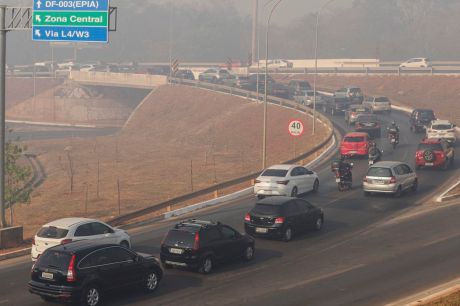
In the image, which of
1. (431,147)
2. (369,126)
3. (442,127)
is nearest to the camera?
(431,147)

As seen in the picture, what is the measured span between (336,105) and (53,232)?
50899 millimetres

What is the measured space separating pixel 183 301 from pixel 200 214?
41.8 ft

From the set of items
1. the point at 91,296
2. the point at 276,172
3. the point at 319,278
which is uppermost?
the point at 276,172

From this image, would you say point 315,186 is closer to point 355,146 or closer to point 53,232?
point 355,146

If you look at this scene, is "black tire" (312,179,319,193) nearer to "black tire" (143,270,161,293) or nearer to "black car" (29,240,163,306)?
"black tire" (143,270,161,293)

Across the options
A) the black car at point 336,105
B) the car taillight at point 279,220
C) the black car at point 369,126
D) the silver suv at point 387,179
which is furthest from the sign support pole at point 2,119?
the black car at point 336,105

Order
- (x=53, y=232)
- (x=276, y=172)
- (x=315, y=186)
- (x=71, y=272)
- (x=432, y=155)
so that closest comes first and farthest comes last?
(x=71, y=272), (x=53, y=232), (x=276, y=172), (x=315, y=186), (x=432, y=155)

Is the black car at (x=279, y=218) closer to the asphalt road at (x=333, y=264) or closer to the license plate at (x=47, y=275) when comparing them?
the asphalt road at (x=333, y=264)

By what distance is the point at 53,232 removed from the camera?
2272 cm

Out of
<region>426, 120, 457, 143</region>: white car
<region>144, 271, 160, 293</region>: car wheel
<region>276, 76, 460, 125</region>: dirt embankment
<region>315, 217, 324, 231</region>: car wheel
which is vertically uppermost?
<region>276, 76, 460, 125</region>: dirt embankment

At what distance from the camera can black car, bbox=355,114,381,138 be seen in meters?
53.3

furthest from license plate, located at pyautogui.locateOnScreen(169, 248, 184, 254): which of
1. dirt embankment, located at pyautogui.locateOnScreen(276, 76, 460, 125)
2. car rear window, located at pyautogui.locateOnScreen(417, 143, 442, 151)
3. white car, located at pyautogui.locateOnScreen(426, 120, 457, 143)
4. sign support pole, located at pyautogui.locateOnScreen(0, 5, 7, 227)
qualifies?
dirt embankment, located at pyautogui.locateOnScreen(276, 76, 460, 125)

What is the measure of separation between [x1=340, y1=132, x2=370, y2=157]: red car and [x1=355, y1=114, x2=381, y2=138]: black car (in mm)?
8532

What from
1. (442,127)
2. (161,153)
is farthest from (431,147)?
(161,153)
